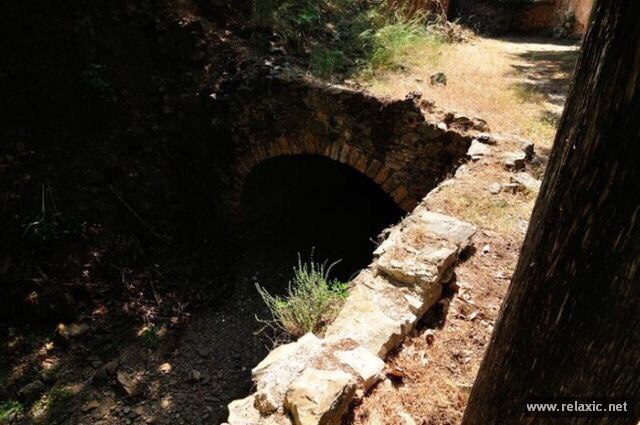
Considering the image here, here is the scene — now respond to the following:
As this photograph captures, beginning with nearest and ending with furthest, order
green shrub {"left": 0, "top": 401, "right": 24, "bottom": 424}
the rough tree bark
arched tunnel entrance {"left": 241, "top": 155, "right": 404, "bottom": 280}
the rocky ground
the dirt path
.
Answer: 1. the rough tree bark
2. the dirt path
3. the rocky ground
4. green shrub {"left": 0, "top": 401, "right": 24, "bottom": 424}
5. arched tunnel entrance {"left": 241, "top": 155, "right": 404, "bottom": 280}

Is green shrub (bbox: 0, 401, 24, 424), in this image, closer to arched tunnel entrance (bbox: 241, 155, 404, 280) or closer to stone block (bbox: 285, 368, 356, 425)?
arched tunnel entrance (bbox: 241, 155, 404, 280)

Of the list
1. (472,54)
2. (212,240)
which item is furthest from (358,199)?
(472,54)

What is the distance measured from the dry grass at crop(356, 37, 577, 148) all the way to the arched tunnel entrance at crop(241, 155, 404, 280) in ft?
5.69

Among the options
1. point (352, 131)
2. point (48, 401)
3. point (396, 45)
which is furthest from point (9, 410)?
point (396, 45)

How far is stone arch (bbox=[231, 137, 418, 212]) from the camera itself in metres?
5.02

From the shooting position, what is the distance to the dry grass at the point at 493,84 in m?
5.07

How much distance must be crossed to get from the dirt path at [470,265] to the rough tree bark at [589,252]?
0.84 meters

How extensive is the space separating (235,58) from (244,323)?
12.2 feet

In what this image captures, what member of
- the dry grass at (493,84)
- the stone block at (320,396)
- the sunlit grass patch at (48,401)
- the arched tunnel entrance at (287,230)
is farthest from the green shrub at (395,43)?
the sunlit grass patch at (48,401)

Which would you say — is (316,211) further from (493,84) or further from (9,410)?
(9,410)

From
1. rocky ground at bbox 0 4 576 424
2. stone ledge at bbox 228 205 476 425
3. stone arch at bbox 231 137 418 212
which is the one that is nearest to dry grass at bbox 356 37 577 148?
stone arch at bbox 231 137 418 212

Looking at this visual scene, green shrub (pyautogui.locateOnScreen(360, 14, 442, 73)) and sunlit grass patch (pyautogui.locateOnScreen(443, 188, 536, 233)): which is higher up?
green shrub (pyautogui.locateOnScreen(360, 14, 442, 73))

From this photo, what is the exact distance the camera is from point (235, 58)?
5.80m

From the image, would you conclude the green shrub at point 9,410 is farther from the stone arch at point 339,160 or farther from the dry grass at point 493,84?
the dry grass at point 493,84
